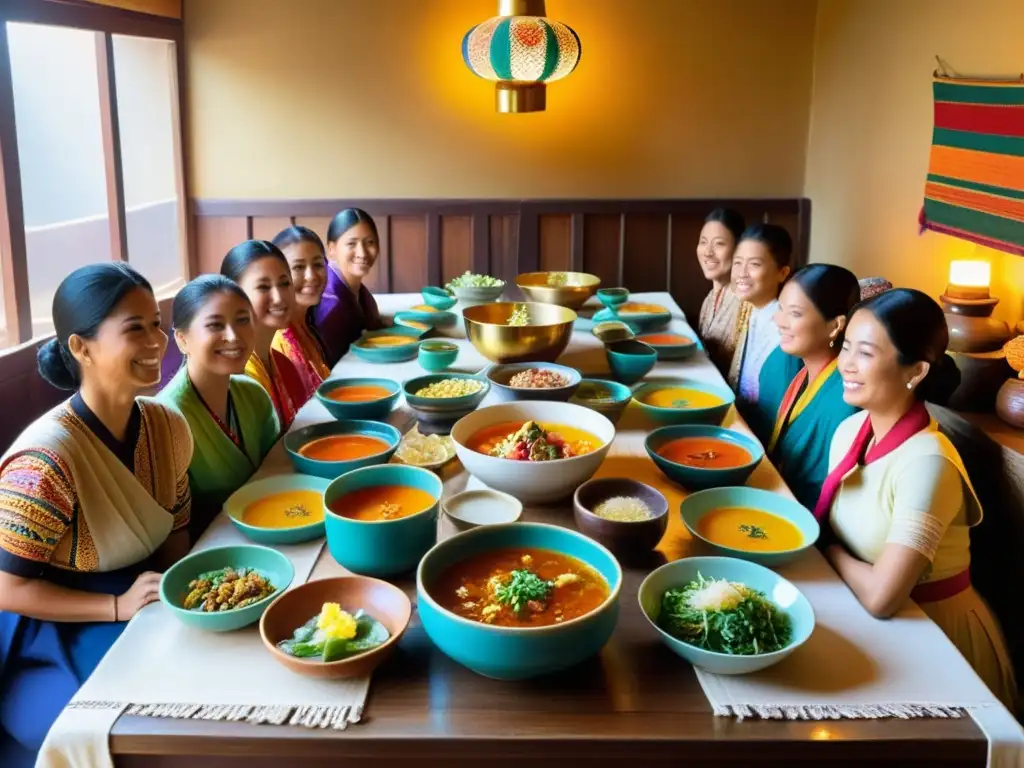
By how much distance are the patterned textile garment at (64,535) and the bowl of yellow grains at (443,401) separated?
2.18 ft

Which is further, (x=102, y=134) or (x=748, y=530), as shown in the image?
(x=102, y=134)

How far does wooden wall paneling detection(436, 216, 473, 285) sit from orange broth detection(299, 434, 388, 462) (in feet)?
9.81

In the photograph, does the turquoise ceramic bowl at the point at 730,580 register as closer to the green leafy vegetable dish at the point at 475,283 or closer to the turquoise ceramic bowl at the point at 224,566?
the turquoise ceramic bowl at the point at 224,566

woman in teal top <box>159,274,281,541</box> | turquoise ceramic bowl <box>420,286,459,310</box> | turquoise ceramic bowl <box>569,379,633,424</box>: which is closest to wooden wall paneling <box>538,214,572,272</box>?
turquoise ceramic bowl <box>420,286,459,310</box>

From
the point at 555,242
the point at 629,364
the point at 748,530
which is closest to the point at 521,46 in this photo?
the point at 629,364

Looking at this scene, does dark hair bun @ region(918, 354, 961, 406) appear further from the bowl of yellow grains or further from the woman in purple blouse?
the woman in purple blouse

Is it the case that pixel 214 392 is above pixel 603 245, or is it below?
below

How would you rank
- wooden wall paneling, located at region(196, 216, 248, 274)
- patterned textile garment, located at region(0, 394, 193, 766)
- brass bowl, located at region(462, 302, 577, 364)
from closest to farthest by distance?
patterned textile garment, located at region(0, 394, 193, 766) → brass bowl, located at region(462, 302, 577, 364) → wooden wall paneling, located at region(196, 216, 248, 274)

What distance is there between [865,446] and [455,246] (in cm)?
345

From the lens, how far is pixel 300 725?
111 centimetres

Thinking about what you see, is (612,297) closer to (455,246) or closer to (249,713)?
(455,246)

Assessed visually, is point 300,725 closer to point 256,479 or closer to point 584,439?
point 256,479

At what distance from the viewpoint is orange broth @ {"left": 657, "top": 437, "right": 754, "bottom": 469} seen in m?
1.89

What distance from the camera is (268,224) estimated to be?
16.0 feet
